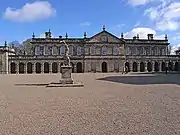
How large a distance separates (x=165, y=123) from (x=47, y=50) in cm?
6653

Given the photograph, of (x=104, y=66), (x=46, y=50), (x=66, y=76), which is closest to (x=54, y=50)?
(x=46, y=50)

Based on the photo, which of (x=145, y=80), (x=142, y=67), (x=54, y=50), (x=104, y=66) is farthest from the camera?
(x=142, y=67)

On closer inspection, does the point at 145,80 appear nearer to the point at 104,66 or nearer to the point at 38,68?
the point at 104,66

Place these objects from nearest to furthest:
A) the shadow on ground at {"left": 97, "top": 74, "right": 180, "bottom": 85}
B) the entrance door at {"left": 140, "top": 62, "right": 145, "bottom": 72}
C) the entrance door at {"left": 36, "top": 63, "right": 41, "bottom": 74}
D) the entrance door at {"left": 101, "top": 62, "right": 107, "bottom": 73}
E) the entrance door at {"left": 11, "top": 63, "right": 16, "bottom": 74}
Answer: the shadow on ground at {"left": 97, "top": 74, "right": 180, "bottom": 85} → the entrance door at {"left": 11, "top": 63, "right": 16, "bottom": 74} → the entrance door at {"left": 36, "top": 63, "right": 41, "bottom": 74} → the entrance door at {"left": 101, "top": 62, "right": 107, "bottom": 73} → the entrance door at {"left": 140, "top": 62, "right": 145, "bottom": 72}

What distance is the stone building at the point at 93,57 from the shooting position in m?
68.6

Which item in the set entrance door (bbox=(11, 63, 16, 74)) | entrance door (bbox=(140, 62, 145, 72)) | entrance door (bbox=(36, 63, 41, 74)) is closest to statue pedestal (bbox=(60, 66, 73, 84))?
entrance door (bbox=(36, 63, 41, 74))

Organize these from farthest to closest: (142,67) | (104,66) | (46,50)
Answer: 1. (142,67)
2. (46,50)
3. (104,66)

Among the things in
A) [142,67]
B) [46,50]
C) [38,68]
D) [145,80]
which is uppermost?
[46,50]

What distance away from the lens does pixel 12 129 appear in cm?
618

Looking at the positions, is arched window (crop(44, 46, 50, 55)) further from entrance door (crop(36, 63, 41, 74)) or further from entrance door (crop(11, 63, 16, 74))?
entrance door (crop(11, 63, 16, 74))

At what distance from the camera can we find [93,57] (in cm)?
7075

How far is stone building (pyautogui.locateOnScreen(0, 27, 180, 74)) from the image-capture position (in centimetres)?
6862

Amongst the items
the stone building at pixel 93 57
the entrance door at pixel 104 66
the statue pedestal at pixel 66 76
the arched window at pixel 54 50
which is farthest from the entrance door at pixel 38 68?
the statue pedestal at pixel 66 76

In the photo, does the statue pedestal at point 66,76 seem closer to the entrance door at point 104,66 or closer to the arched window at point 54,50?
the entrance door at point 104,66
